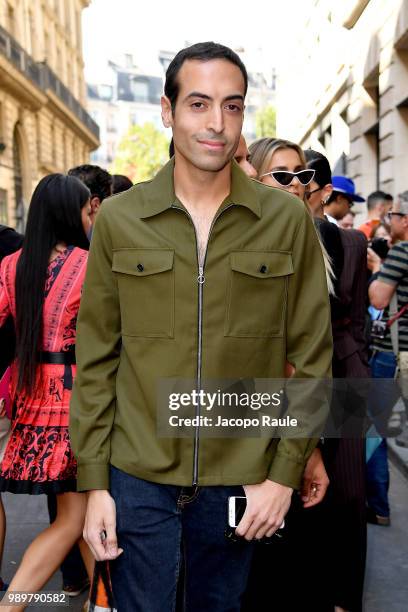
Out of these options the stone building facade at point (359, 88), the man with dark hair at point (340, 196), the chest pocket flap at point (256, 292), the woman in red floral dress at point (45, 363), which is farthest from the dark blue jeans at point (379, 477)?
the stone building facade at point (359, 88)

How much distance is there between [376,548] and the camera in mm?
4348

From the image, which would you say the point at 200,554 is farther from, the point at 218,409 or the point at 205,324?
the point at 205,324

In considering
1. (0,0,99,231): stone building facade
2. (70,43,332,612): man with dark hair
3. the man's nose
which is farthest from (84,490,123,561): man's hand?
(0,0,99,231): stone building facade

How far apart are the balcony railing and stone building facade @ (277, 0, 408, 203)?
10.3 metres

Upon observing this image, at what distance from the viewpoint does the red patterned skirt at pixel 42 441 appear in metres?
3.04

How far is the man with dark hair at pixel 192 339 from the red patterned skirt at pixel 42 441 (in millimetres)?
1126

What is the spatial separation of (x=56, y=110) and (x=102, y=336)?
34795mm

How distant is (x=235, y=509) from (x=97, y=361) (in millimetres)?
544

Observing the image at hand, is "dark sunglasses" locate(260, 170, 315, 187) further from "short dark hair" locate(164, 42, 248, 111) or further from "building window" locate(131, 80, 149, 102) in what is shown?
Answer: "building window" locate(131, 80, 149, 102)

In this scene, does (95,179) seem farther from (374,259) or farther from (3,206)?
(3,206)

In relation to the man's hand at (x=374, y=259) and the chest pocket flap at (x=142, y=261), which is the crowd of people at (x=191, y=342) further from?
the man's hand at (x=374, y=259)

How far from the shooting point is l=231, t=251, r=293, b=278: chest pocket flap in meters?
1.88

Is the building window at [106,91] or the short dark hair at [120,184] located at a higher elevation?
the building window at [106,91]

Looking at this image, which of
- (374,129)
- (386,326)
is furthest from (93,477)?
(374,129)
